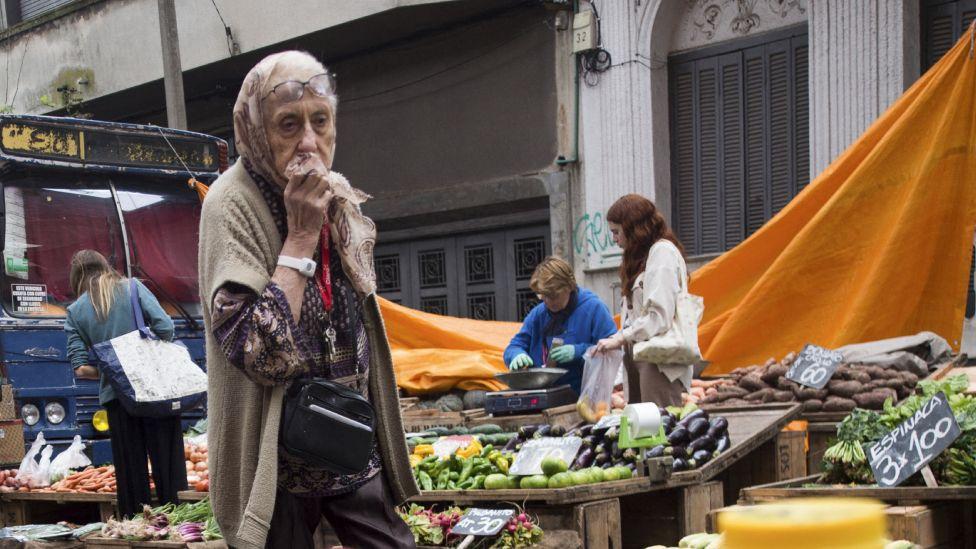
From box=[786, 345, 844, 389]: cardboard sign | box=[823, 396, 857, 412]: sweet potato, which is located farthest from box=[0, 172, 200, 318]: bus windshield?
box=[823, 396, 857, 412]: sweet potato

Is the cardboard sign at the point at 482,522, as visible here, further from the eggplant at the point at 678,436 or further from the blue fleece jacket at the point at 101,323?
the blue fleece jacket at the point at 101,323

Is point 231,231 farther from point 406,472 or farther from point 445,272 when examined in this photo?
point 445,272

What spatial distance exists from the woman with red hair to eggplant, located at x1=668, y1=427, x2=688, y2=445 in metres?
1.09

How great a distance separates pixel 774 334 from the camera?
28.0ft

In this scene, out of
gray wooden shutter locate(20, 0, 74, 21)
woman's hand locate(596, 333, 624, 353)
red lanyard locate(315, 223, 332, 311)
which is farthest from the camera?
gray wooden shutter locate(20, 0, 74, 21)

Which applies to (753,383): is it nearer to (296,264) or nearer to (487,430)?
(487,430)

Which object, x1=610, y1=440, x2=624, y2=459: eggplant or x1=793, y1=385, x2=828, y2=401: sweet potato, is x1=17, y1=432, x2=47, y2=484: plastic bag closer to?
x1=610, y1=440, x2=624, y2=459: eggplant

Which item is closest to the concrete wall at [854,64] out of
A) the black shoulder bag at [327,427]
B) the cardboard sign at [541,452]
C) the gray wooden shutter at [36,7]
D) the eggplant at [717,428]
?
the eggplant at [717,428]

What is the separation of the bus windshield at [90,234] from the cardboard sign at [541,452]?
4.18m

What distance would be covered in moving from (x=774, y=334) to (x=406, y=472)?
6.19 meters

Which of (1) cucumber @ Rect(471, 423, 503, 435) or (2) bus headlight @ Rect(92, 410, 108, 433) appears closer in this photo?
(1) cucumber @ Rect(471, 423, 503, 435)

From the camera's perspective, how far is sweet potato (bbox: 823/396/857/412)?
675cm

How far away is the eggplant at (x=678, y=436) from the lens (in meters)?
5.40

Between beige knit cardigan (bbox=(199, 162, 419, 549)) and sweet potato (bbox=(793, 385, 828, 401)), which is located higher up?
beige knit cardigan (bbox=(199, 162, 419, 549))
